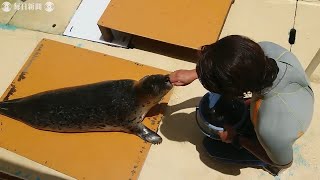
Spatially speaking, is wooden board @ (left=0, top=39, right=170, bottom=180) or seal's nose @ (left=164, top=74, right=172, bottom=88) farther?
wooden board @ (left=0, top=39, right=170, bottom=180)

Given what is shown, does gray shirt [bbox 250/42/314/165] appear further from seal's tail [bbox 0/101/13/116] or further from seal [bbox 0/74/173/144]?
seal's tail [bbox 0/101/13/116]

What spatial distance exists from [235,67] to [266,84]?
0.24 m

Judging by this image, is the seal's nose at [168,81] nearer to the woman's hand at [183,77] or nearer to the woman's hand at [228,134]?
the woman's hand at [183,77]

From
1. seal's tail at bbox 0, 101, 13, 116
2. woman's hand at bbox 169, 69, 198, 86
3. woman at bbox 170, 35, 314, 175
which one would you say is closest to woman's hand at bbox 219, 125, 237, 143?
woman at bbox 170, 35, 314, 175

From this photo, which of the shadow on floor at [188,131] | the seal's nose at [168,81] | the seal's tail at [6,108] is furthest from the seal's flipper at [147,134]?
the seal's tail at [6,108]

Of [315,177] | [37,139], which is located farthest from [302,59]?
[37,139]

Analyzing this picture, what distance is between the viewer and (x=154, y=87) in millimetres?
2568

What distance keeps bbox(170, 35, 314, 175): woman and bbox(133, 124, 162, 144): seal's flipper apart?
1.03m

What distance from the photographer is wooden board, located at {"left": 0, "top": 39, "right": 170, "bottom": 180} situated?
9.44ft

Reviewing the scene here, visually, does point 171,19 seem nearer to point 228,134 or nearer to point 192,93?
point 192,93

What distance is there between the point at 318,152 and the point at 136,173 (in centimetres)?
148

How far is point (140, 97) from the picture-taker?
8.85ft

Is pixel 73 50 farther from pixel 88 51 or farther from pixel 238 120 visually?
pixel 238 120

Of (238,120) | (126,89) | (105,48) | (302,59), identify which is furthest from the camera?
(105,48)
